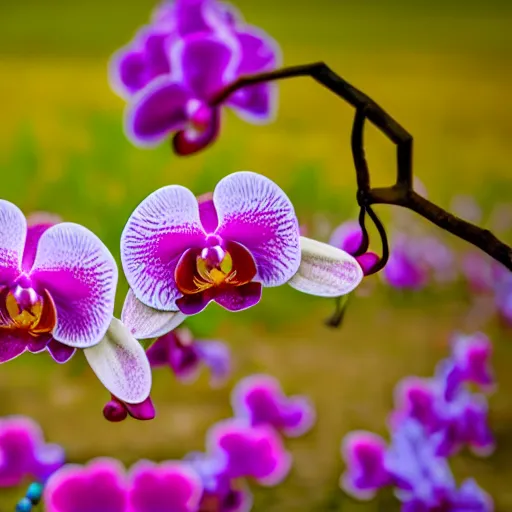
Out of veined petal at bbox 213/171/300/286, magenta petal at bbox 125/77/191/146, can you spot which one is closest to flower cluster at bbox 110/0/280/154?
magenta petal at bbox 125/77/191/146

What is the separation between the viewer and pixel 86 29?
0.53m

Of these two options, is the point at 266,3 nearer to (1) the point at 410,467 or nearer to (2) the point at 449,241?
(2) the point at 449,241

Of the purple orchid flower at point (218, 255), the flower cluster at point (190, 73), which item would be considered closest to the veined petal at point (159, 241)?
the purple orchid flower at point (218, 255)

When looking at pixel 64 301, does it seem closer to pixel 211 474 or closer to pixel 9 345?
pixel 9 345

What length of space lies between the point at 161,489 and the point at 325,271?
0.30 ft

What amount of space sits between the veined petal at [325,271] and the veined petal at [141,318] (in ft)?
0.11

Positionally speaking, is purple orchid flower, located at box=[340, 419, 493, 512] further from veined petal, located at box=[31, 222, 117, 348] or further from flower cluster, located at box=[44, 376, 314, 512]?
veined petal, located at box=[31, 222, 117, 348]

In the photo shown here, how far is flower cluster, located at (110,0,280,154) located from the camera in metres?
→ 0.26

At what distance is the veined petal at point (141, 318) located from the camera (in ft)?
0.56

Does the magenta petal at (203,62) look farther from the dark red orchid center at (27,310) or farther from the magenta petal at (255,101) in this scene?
the dark red orchid center at (27,310)

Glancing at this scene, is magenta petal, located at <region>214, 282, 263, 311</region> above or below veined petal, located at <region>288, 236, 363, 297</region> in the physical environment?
below

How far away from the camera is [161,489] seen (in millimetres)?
216

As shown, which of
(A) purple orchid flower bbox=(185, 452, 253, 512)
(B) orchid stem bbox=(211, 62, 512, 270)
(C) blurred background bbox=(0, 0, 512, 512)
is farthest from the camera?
(C) blurred background bbox=(0, 0, 512, 512)

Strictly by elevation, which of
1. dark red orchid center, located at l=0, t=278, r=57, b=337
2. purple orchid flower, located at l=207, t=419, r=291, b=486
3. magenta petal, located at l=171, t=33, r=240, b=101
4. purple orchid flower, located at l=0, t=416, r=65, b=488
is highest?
magenta petal, located at l=171, t=33, r=240, b=101
